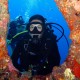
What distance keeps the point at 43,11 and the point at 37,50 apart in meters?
0.75

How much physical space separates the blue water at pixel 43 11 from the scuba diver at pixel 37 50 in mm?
96

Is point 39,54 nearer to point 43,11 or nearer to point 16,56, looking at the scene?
point 16,56

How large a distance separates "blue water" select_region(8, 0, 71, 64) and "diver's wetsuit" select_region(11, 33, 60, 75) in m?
0.16

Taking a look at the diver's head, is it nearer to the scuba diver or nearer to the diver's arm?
the scuba diver

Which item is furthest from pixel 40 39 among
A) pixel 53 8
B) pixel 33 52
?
pixel 53 8

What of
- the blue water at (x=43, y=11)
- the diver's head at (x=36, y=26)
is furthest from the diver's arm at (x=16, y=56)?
the blue water at (x=43, y=11)

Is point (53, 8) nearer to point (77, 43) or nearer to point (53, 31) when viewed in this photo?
point (53, 31)

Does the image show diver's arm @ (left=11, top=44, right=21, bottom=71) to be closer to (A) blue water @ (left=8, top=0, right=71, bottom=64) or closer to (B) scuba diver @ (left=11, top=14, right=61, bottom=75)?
(B) scuba diver @ (left=11, top=14, right=61, bottom=75)

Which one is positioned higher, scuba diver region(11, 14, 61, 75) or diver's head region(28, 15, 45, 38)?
diver's head region(28, 15, 45, 38)

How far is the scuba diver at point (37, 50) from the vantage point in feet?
14.4

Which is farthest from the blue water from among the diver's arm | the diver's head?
the diver's arm

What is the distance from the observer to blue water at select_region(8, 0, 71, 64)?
4383mm

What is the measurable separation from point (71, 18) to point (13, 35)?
45.5 inches

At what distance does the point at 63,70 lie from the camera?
4.42m
